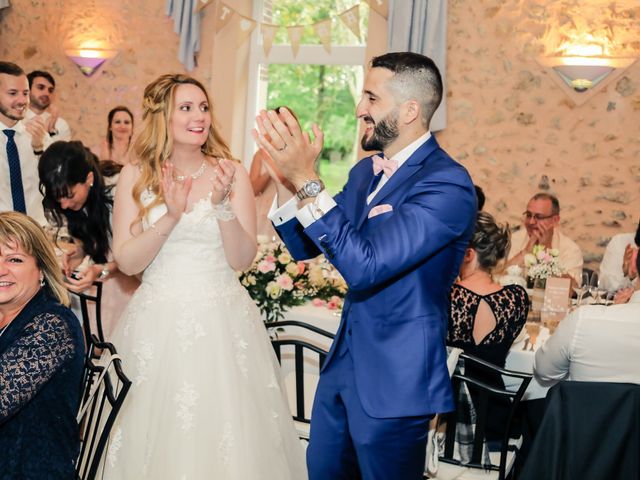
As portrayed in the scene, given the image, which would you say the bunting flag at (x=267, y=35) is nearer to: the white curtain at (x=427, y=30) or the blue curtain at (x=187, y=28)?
the blue curtain at (x=187, y=28)

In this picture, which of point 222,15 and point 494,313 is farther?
point 222,15

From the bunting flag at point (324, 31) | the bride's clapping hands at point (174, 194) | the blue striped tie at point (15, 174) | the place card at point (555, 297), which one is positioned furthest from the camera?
the bunting flag at point (324, 31)

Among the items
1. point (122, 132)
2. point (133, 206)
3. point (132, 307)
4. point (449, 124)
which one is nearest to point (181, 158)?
point (133, 206)

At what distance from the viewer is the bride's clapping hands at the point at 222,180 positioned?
2408mm

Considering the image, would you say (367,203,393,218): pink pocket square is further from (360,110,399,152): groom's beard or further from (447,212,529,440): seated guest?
(447,212,529,440): seated guest

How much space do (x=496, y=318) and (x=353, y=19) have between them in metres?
3.93

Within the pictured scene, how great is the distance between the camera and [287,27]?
252 inches

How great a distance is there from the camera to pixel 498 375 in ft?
9.04

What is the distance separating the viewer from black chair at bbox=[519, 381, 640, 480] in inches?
80.5

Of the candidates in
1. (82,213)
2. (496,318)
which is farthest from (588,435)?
(82,213)

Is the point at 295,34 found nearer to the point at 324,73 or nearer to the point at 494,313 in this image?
the point at 324,73

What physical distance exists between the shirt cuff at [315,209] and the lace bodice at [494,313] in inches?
45.6

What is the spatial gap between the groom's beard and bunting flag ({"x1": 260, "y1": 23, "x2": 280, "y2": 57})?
→ 467cm

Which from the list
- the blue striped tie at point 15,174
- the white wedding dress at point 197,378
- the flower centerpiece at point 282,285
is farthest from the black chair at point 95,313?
the blue striped tie at point 15,174
